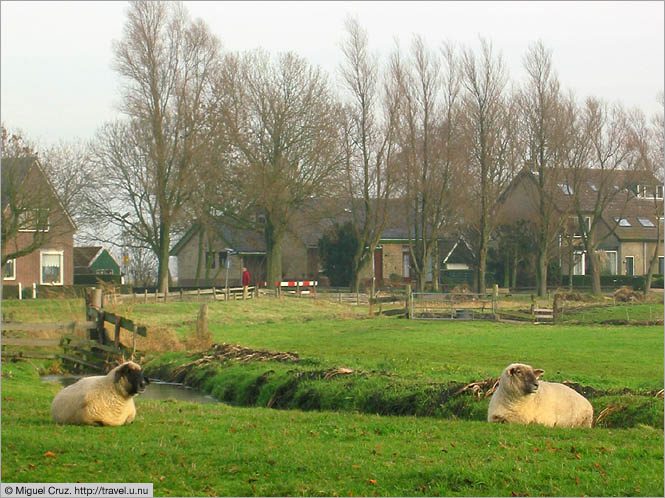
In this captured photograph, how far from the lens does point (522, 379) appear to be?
13367 mm

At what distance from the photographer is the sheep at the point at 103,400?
13.3 m

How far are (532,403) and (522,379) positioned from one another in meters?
0.50

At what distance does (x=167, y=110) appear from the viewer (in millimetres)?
56938

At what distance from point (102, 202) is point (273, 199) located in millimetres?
11233

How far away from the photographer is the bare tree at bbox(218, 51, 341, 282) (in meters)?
57.5

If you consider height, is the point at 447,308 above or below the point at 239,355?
above

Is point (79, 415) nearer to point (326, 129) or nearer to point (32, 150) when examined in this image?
point (32, 150)

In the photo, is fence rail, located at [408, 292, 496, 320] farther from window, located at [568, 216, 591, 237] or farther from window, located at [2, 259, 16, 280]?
window, located at [2, 259, 16, 280]

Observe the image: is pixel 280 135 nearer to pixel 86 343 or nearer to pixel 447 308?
pixel 447 308

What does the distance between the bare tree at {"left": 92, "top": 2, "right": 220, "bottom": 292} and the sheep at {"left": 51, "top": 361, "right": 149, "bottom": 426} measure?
4242cm

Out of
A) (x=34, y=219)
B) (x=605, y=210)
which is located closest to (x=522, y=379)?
(x=34, y=219)

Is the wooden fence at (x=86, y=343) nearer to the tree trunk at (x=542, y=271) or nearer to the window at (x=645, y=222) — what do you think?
the tree trunk at (x=542, y=271)

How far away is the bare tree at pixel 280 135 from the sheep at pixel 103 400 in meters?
43.4

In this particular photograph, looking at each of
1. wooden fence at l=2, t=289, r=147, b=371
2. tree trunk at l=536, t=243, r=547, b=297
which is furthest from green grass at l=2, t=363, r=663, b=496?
tree trunk at l=536, t=243, r=547, b=297
